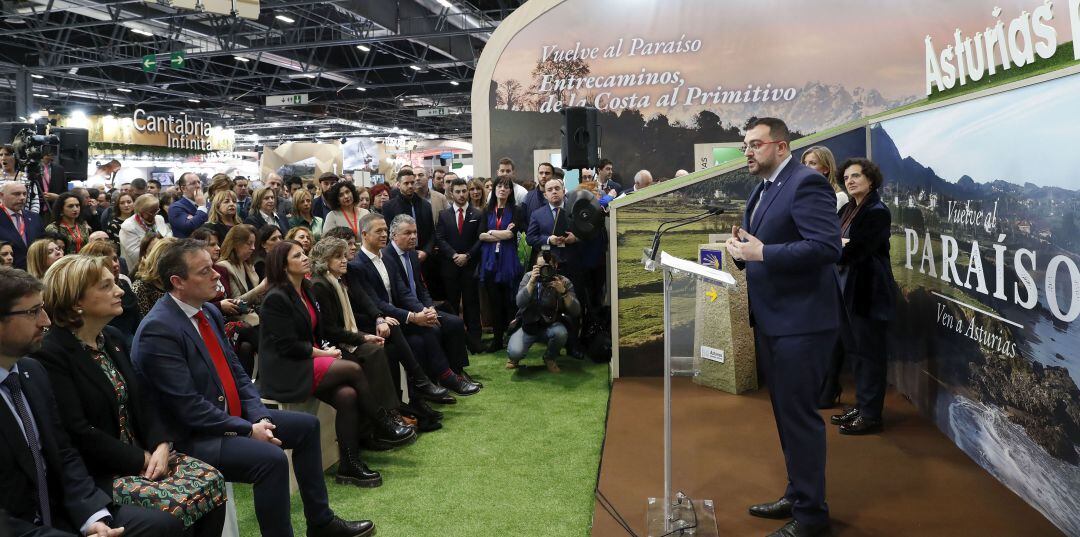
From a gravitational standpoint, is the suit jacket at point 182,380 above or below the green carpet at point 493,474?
above

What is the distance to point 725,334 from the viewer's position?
536 centimetres

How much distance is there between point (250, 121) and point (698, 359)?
3173 centimetres

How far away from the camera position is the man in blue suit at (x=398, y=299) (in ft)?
16.7

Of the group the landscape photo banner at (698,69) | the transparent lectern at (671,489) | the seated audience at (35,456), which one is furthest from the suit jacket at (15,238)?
the landscape photo banner at (698,69)

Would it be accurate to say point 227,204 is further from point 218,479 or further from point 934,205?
point 934,205

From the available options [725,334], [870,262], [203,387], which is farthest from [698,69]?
[203,387]

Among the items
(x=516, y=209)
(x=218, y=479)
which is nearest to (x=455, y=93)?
(x=516, y=209)

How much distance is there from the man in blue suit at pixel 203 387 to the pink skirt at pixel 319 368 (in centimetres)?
79

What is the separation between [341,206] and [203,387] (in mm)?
3916

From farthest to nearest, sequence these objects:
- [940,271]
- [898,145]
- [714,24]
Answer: [714,24] < [898,145] < [940,271]

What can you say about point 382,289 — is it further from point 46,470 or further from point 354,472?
point 46,470

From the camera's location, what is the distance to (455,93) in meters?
26.1

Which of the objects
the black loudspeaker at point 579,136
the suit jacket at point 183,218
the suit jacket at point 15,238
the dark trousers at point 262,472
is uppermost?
the black loudspeaker at point 579,136

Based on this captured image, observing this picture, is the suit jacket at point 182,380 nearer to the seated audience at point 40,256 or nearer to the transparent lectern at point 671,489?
the transparent lectern at point 671,489
